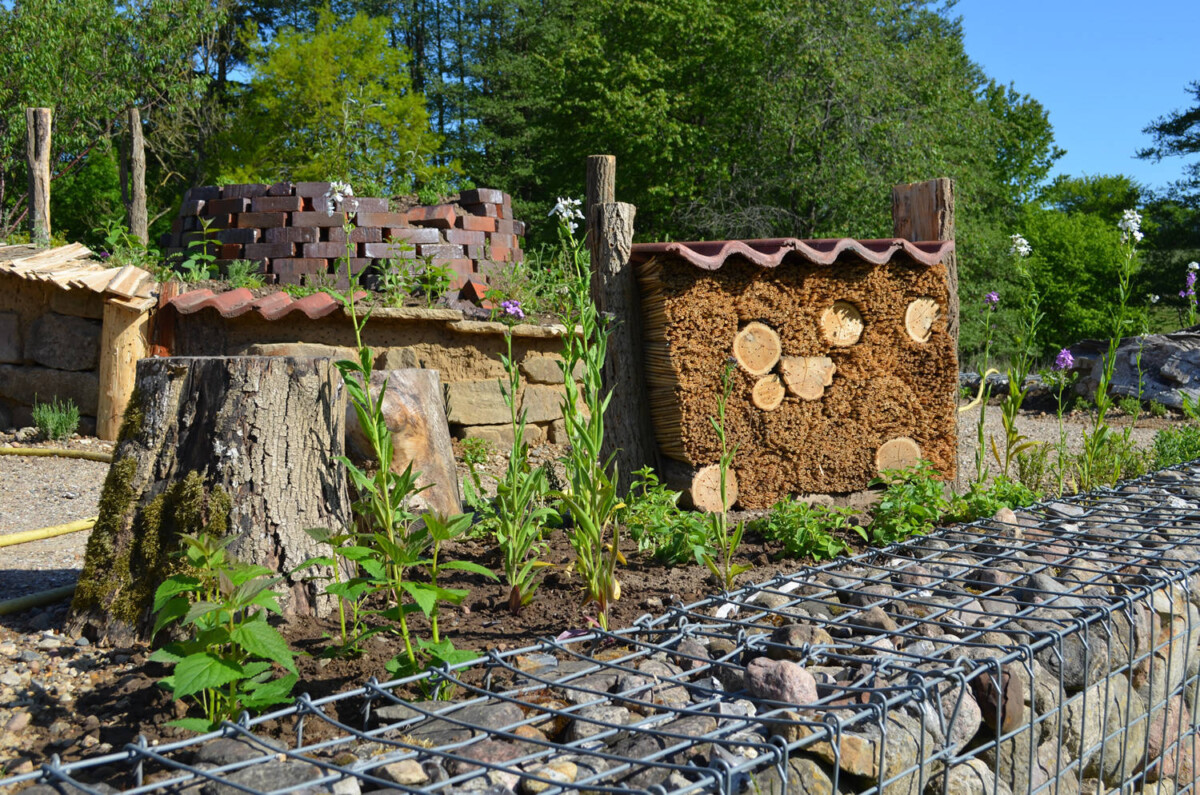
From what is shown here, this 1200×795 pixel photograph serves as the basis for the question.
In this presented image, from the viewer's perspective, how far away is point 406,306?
25.2 feet

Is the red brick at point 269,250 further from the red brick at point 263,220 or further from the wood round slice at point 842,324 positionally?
the wood round slice at point 842,324

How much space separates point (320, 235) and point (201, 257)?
1102 millimetres

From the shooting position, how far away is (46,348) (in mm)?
8148

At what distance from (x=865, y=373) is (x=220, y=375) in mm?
3311

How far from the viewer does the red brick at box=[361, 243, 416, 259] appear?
8.48 meters

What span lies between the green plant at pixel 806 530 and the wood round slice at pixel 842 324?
1103 mm

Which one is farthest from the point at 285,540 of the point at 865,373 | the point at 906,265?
the point at 906,265

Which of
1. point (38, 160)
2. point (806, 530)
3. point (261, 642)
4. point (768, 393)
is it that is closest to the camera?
point (261, 642)

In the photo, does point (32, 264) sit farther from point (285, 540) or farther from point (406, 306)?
point (285, 540)

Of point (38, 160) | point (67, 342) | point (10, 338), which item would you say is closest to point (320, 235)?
point (67, 342)

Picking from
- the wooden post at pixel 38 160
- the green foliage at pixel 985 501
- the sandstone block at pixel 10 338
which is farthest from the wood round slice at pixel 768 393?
the wooden post at pixel 38 160

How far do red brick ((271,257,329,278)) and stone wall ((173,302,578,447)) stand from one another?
48.1 inches

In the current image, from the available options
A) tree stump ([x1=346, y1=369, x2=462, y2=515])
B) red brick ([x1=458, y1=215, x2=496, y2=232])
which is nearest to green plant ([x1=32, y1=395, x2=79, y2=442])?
red brick ([x1=458, y1=215, x2=496, y2=232])

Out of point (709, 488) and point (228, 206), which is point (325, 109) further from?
point (709, 488)
